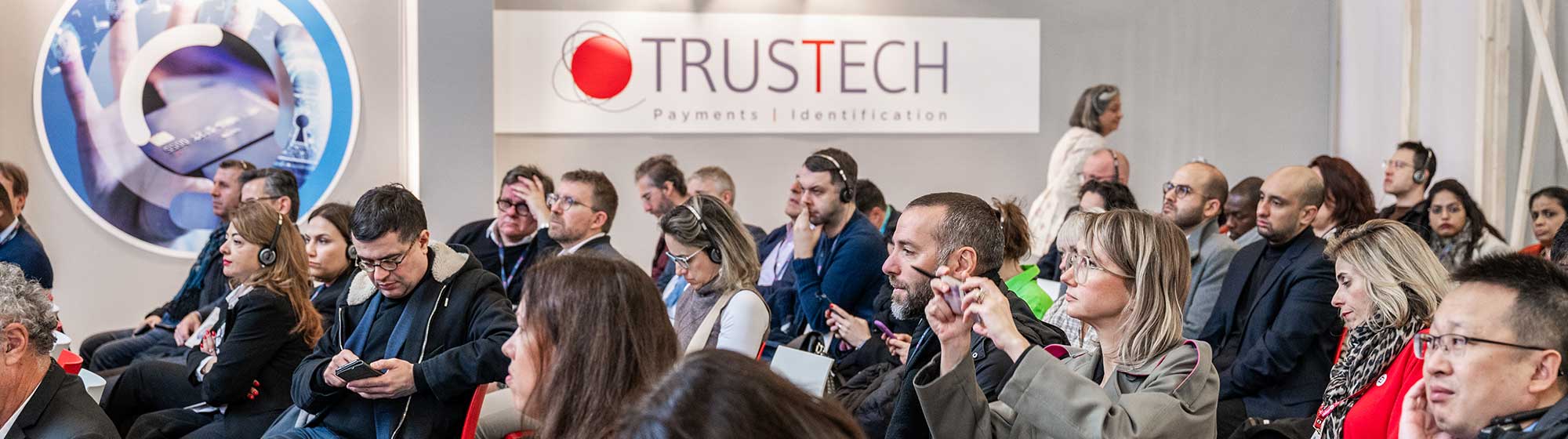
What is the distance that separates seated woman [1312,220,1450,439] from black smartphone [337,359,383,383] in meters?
2.32

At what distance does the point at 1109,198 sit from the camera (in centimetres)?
518

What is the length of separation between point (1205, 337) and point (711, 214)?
169 cm

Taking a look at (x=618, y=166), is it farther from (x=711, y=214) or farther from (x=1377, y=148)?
(x=1377, y=148)

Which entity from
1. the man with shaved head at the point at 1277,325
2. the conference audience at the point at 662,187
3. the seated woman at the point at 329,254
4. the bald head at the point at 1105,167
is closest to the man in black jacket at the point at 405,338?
the seated woman at the point at 329,254

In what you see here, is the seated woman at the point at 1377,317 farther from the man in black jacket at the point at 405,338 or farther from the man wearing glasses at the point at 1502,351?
the man in black jacket at the point at 405,338

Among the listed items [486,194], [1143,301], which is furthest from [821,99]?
[1143,301]

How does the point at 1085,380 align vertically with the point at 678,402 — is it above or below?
below

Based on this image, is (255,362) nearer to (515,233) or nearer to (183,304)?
(515,233)

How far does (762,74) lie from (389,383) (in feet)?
16.9

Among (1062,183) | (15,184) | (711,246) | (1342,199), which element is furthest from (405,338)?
(1062,183)

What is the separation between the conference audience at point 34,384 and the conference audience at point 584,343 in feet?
3.34

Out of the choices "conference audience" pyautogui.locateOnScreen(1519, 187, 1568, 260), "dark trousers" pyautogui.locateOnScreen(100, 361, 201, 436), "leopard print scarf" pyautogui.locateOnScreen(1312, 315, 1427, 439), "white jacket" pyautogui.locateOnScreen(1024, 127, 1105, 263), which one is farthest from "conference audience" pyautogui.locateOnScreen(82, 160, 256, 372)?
"conference audience" pyautogui.locateOnScreen(1519, 187, 1568, 260)

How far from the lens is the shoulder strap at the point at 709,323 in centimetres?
387

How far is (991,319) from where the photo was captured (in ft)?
7.86
